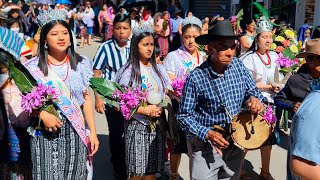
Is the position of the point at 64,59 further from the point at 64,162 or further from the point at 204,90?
the point at 204,90

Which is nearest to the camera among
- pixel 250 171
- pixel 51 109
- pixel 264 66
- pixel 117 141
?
pixel 51 109

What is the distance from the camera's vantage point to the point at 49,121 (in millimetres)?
3070

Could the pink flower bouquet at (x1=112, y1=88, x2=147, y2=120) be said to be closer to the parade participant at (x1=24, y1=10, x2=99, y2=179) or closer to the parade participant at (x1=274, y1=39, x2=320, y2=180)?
the parade participant at (x1=24, y1=10, x2=99, y2=179)

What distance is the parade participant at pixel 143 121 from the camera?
3.89m

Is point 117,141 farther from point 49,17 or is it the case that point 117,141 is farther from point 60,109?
point 49,17

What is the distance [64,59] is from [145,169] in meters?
1.23

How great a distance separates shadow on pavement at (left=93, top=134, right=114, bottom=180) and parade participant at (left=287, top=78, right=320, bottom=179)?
3401 mm

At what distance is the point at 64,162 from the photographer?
10.7ft

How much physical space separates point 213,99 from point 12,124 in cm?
149

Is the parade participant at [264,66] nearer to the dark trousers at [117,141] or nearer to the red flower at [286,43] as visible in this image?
the red flower at [286,43]

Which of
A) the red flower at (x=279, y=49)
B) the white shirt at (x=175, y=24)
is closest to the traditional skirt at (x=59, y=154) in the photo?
the red flower at (x=279, y=49)

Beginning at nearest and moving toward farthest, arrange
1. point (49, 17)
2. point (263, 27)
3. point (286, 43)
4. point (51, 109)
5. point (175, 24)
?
point (51, 109), point (49, 17), point (263, 27), point (286, 43), point (175, 24)

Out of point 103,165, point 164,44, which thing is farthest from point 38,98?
point 164,44

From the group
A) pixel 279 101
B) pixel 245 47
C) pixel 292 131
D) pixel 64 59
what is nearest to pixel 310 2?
pixel 245 47
